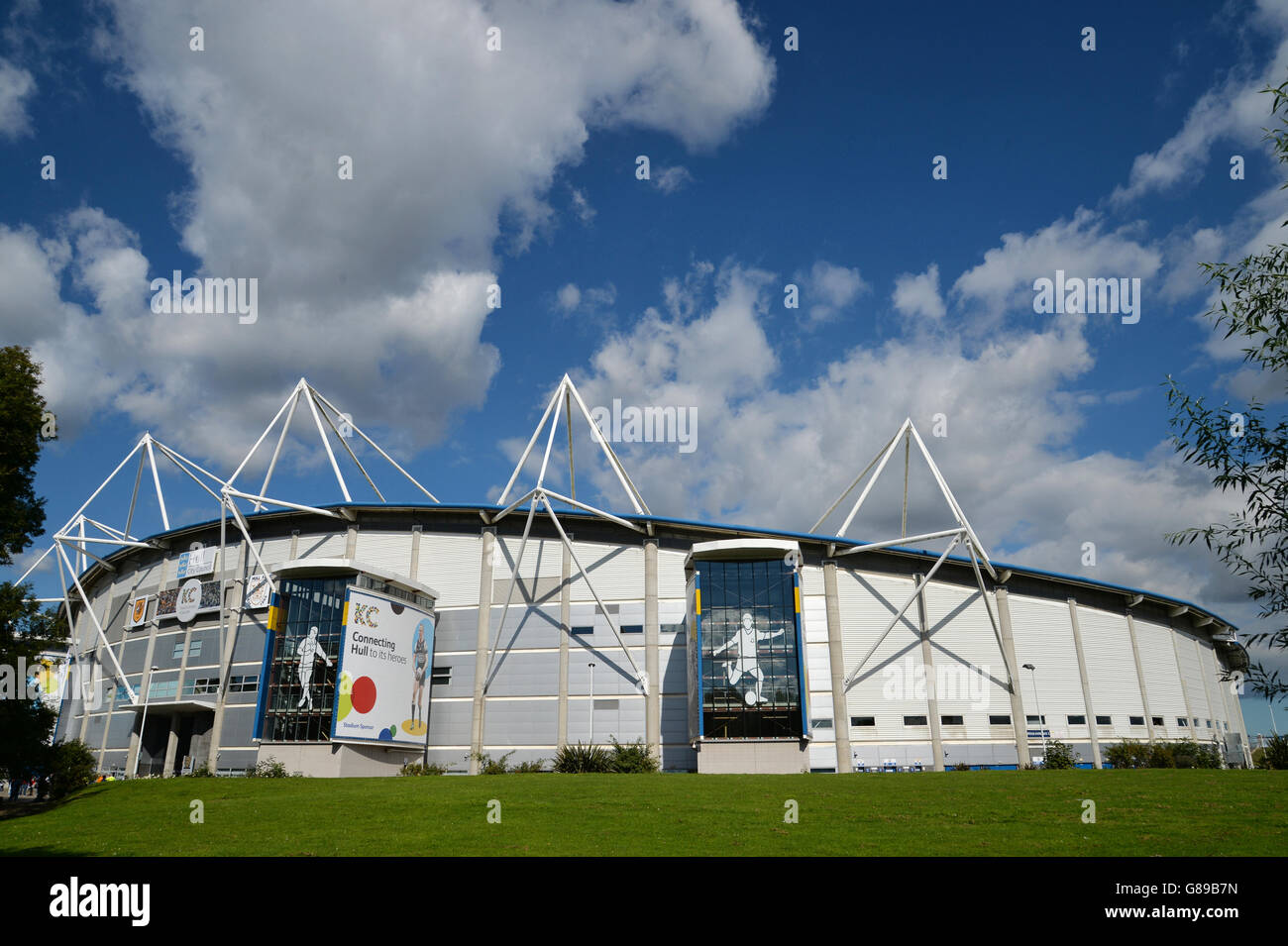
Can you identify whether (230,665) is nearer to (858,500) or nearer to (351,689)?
(351,689)

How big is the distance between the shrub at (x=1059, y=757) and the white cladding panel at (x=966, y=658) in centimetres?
382

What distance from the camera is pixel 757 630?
49.8 meters

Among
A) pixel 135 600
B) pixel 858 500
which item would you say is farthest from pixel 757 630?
pixel 135 600

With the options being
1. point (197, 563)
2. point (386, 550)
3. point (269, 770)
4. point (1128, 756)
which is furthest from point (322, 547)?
point (1128, 756)

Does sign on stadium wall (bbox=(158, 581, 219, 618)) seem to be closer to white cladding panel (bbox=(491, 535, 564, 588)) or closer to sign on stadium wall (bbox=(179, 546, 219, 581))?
sign on stadium wall (bbox=(179, 546, 219, 581))

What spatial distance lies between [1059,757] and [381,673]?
44.2 metres

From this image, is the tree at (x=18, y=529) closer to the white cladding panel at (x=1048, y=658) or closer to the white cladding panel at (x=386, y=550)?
the white cladding panel at (x=386, y=550)

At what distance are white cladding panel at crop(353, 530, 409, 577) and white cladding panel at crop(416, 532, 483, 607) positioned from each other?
1.40 metres

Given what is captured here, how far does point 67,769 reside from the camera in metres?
39.8

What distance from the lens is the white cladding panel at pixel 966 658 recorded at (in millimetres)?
55188

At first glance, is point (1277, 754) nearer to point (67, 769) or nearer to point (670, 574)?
point (670, 574)

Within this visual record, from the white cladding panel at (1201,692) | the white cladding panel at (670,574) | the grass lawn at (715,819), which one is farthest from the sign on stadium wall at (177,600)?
the white cladding panel at (1201,692)

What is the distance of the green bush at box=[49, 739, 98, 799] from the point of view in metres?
38.8
